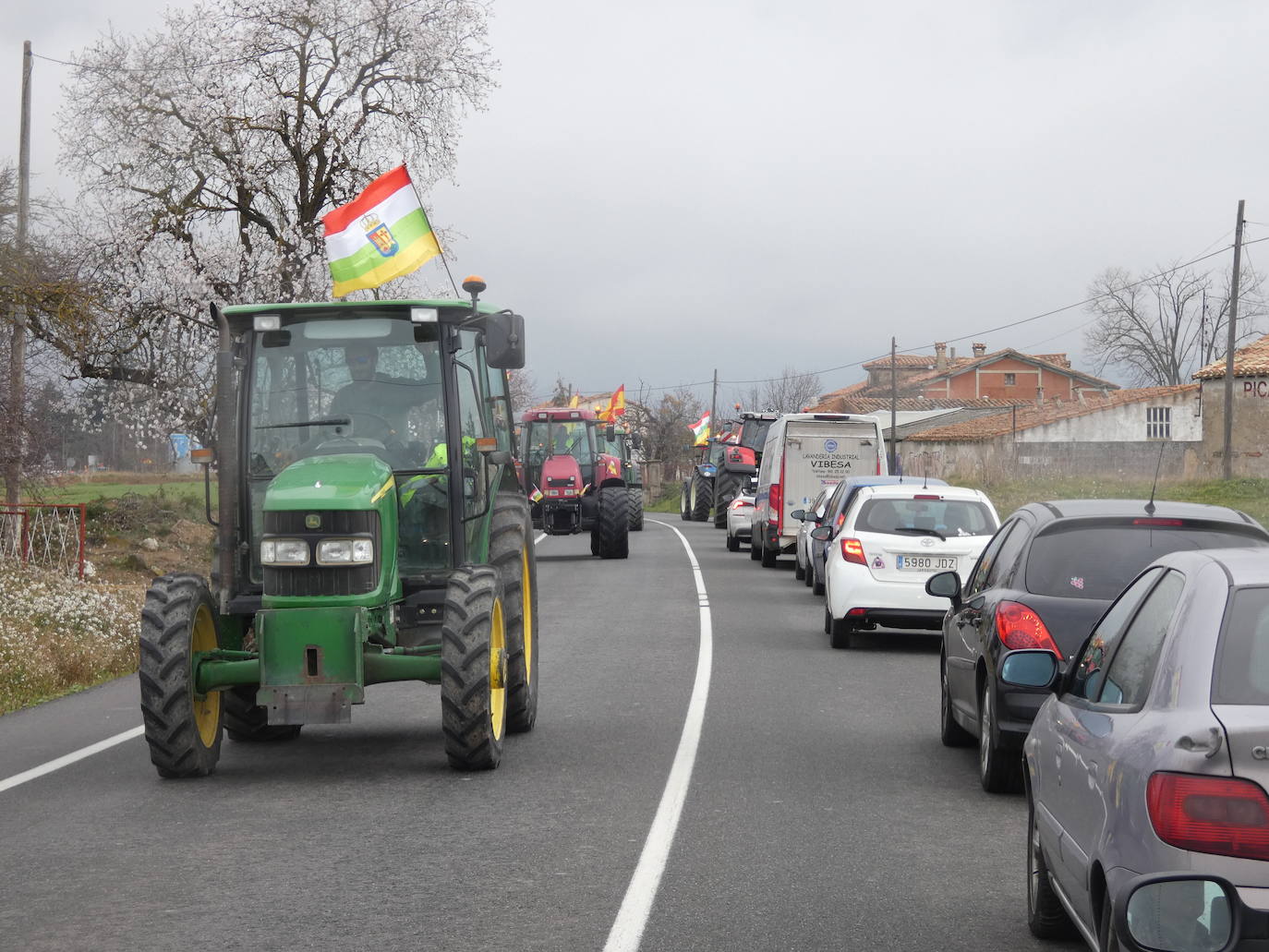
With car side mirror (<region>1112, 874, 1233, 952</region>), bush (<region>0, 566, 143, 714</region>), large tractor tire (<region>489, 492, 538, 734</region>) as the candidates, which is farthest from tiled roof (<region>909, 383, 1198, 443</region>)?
car side mirror (<region>1112, 874, 1233, 952</region>)

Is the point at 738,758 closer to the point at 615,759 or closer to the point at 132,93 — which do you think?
the point at 615,759

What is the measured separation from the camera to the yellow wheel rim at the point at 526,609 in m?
10.5

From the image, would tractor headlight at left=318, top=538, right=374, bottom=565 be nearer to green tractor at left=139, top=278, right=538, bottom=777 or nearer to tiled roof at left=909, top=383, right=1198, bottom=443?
green tractor at left=139, top=278, right=538, bottom=777

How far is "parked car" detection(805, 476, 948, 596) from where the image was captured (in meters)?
19.6

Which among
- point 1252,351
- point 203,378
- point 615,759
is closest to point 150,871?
point 615,759

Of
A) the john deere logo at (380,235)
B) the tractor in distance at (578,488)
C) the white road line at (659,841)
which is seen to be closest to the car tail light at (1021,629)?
the white road line at (659,841)

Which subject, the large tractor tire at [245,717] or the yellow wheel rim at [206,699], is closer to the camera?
the yellow wheel rim at [206,699]

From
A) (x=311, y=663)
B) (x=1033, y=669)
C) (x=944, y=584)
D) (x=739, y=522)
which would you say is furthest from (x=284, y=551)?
(x=739, y=522)

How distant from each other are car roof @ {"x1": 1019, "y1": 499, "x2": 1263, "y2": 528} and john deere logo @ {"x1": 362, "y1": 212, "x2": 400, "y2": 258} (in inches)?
345

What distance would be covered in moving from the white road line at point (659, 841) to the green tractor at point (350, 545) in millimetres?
1069

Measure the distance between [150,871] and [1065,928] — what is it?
12.1ft

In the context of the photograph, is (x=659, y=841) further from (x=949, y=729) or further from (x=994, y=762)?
(x=949, y=729)

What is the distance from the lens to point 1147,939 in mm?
3838

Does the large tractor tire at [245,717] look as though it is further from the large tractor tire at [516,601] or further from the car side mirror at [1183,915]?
the car side mirror at [1183,915]
